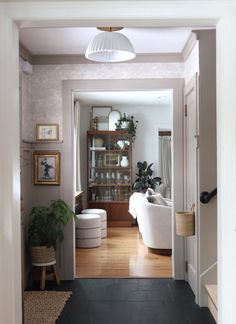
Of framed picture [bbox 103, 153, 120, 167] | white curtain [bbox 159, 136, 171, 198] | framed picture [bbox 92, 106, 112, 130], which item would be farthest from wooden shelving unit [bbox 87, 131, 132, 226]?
white curtain [bbox 159, 136, 171, 198]

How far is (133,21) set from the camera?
177 centimetres

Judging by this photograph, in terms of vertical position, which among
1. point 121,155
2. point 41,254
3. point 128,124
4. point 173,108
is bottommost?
point 41,254

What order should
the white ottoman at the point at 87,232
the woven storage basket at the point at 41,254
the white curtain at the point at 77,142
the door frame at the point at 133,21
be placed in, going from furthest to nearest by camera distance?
the white curtain at the point at 77,142 < the white ottoman at the point at 87,232 < the woven storage basket at the point at 41,254 < the door frame at the point at 133,21

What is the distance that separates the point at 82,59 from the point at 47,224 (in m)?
1.90

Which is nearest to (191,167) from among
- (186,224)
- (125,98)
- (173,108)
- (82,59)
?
(186,224)

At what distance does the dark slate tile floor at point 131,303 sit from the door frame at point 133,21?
1.83 meters

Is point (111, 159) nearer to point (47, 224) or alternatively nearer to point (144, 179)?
point (144, 179)

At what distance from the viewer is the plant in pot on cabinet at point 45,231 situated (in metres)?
4.24

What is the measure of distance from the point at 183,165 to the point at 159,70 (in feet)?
3.67

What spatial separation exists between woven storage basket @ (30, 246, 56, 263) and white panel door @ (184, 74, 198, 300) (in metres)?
1.52

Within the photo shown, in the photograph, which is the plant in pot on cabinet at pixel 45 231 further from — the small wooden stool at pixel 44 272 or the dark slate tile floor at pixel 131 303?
the dark slate tile floor at pixel 131 303

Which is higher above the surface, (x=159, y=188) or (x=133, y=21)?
(x=133, y=21)

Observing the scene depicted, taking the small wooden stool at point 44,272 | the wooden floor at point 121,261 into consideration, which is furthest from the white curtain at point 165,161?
the small wooden stool at point 44,272

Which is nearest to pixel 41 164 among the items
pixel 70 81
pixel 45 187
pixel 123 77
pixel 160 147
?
pixel 45 187
